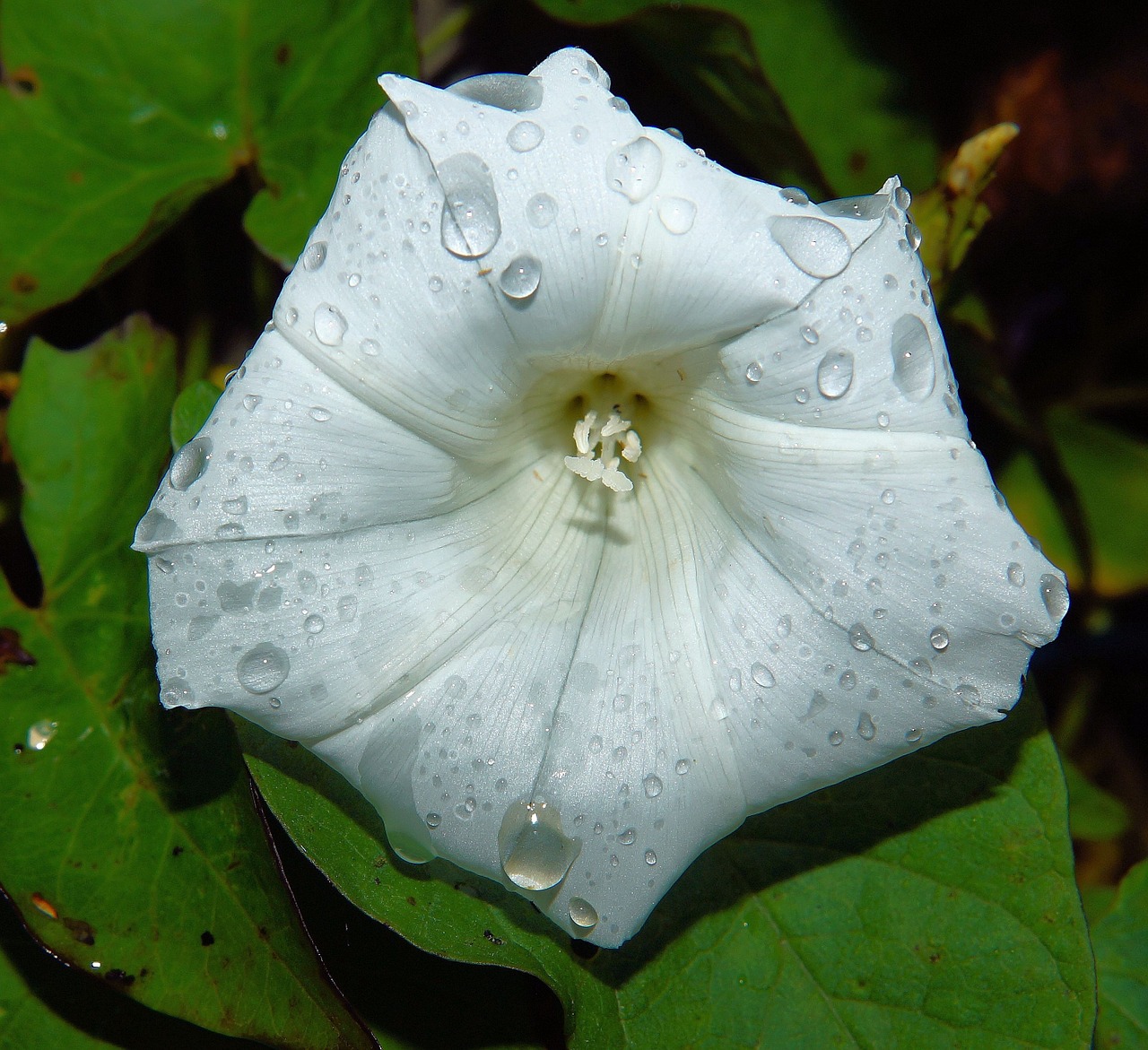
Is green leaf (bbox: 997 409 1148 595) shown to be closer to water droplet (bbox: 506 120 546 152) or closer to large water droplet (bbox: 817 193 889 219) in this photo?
large water droplet (bbox: 817 193 889 219)

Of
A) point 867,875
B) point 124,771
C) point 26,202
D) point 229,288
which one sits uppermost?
point 26,202

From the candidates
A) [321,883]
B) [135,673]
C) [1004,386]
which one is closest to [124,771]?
[135,673]

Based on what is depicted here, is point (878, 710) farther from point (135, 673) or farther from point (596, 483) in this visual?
point (135, 673)

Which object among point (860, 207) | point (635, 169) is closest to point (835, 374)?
point (860, 207)

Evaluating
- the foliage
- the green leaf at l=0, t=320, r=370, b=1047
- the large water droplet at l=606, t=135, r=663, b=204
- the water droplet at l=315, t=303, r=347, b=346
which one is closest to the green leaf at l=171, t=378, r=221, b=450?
the foliage

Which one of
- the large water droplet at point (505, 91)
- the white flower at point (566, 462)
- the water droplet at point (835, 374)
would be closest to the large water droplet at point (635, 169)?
the white flower at point (566, 462)

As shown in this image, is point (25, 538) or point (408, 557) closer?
point (408, 557)
